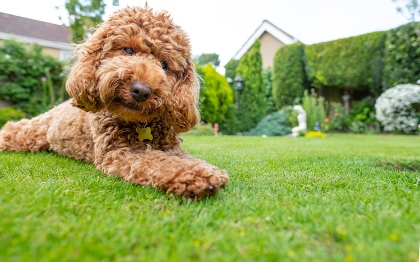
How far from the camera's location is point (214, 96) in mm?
12023

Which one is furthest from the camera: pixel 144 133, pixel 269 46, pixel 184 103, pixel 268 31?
pixel 269 46

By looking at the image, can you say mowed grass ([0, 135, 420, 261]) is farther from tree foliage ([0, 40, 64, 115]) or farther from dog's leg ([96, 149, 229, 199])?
tree foliage ([0, 40, 64, 115])

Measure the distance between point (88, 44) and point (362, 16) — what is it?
43.5 ft

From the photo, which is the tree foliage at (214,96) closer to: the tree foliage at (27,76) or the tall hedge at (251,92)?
the tall hedge at (251,92)

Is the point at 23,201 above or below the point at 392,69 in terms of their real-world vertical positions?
below

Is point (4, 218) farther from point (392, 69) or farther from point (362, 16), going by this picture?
point (392, 69)

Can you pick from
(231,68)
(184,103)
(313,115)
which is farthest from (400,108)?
(184,103)

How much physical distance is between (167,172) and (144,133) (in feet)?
2.53

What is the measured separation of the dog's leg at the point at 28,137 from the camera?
3439 millimetres

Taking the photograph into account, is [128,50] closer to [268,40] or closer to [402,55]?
[402,55]

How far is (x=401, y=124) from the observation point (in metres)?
12.7

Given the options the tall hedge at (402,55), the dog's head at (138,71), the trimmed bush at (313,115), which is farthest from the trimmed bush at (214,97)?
the dog's head at (138,71)

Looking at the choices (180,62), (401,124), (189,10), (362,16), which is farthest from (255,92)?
(180,62)

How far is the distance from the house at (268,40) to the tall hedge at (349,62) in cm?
402
